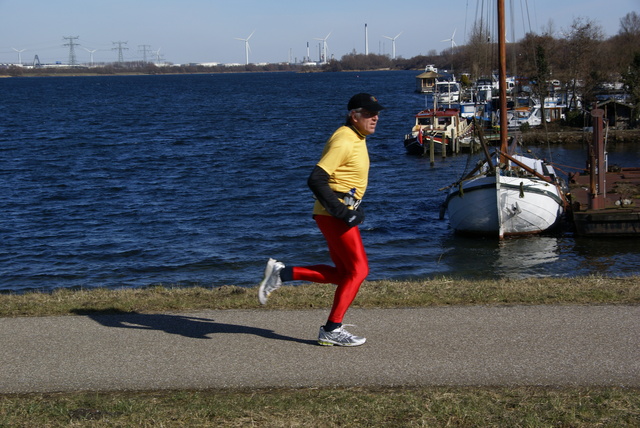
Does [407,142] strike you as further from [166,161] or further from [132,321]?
[132,321]

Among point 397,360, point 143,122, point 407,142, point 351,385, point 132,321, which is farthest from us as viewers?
point 143,122

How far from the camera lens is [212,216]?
88.9ft

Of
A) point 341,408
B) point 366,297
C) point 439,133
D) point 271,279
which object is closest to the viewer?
point 341,408

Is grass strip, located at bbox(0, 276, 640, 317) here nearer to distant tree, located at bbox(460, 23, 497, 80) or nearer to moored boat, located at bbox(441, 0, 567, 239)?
moored boat, located at bbox(441, 0, 567, 239)

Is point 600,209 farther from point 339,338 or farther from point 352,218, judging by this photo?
point 352,218

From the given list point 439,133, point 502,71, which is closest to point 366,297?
point 502,71

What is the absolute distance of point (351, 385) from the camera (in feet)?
18.9

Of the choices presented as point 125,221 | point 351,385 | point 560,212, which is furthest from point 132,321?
point 125,221

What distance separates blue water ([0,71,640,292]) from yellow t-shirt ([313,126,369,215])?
1050 cm

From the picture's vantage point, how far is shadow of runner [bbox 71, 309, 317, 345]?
7.13m

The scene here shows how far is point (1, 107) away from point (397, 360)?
104492 millimetres

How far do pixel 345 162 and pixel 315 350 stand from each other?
5.19 ft

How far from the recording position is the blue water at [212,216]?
1925 centimetres

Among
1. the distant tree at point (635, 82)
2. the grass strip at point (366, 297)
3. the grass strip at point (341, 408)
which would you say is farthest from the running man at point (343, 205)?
the distant tree at point (635, 82)
